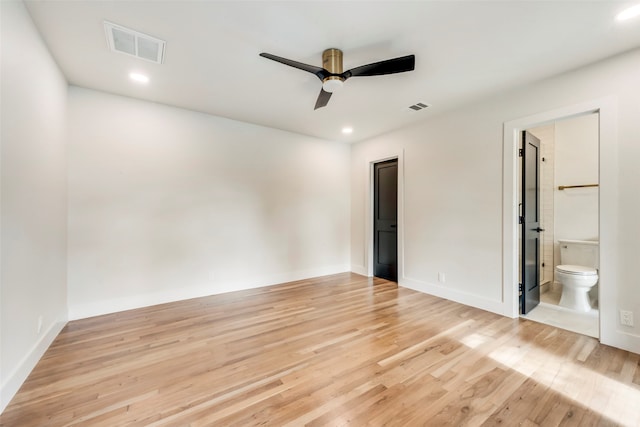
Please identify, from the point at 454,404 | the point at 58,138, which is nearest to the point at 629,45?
the point at 454,404

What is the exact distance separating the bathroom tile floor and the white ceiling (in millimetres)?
2630

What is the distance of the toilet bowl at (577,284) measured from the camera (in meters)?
3.17

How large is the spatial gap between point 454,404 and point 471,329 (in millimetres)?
1283

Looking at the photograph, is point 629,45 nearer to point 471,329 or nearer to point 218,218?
point 471,329

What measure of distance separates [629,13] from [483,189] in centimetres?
182

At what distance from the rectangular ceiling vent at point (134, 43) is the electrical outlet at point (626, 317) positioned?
4.59 m

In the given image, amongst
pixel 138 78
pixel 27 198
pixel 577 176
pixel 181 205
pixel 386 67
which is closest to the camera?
pixel 27 198

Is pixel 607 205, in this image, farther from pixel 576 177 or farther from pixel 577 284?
pixel 576 177

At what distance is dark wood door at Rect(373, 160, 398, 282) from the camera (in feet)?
15.3

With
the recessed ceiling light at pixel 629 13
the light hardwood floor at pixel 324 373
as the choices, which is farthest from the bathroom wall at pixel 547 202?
the recessed ceiling light at pixel 629 13

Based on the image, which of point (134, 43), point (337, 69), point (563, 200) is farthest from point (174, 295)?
point (563, 200)

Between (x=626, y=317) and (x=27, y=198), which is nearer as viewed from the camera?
(x=27, y=198)

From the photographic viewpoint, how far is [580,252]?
373 centimetres

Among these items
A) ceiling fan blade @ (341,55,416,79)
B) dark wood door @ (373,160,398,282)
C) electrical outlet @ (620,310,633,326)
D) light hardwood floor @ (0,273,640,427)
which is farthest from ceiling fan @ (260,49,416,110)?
electrical outlet @ (620,310,633,326)
